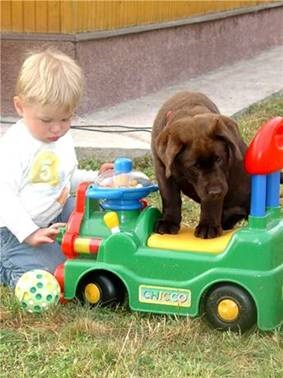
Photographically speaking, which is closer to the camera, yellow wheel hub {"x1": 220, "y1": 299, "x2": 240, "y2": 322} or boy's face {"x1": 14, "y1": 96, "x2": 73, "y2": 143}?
yellow wheel hub {"x1": 220, "y1": 299, "x2": 240, "y2": 322}

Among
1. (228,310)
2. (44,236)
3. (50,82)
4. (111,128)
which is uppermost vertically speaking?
(50,82)

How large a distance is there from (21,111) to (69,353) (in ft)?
4.14

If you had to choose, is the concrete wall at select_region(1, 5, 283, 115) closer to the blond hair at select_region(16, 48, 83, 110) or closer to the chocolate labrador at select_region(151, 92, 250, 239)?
the blond hair at select_region(16, 48, 83, 110)

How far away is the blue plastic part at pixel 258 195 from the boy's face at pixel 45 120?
926 mm

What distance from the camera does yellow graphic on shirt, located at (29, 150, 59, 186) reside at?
3953 mm

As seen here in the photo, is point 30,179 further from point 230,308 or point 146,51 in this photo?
point 146,51

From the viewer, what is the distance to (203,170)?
3.47m

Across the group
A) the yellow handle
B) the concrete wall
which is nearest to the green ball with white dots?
the yellow handle

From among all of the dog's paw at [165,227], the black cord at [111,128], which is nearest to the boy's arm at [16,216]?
the dog's paw at [165,227]

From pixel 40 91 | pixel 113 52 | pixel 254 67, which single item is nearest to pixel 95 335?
pixel 40 91

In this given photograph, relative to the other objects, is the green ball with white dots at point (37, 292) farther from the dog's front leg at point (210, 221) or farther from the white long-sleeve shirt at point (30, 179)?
the dog's front leg at point (210, 221)

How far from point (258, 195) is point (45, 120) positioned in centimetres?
101

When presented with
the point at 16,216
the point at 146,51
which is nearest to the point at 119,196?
the point at 16,216

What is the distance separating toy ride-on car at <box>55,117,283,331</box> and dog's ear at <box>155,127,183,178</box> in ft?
0.57
